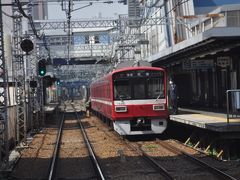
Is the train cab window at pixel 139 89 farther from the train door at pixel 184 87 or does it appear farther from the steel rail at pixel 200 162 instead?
the train door at pixel 184 87

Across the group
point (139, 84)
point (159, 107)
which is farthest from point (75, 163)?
point (139, 84)

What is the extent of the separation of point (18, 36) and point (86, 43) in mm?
39588

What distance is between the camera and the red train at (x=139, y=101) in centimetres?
2061

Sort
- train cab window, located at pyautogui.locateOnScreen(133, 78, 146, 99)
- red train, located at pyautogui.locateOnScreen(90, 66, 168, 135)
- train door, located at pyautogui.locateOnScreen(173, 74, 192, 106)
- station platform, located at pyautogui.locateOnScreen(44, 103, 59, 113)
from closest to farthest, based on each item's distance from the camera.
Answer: red train, located at pyautogui.locateOnScreen(90, 66, 168, 135) → train cab window, located at pyautogui.locateOnScreen(133, 78, 146, 99) → train door, located at pyautogui.locateOnScreen(173, 74, 192, 106) → station platform, located at pyautogui.locateOnScreen(44, 103, 59, 113)

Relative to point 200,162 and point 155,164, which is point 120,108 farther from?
point 200,162

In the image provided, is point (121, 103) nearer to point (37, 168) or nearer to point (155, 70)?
point (155, 70)

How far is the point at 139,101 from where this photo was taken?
20.7 m

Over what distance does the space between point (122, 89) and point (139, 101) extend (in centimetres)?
85

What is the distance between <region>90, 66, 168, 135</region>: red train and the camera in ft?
67.6

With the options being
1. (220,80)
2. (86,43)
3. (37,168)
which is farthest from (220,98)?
(86,43)

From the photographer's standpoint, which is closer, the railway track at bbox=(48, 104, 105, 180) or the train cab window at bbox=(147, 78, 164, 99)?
the railway track at bbox=(48, 104, 105, 180)

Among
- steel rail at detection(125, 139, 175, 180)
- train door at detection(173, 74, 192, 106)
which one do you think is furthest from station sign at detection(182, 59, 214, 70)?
train door at detection(173, 74, 192, 106)

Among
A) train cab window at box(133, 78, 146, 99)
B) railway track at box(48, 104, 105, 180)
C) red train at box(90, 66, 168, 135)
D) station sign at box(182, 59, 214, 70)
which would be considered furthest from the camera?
station sign at box(182, 59, 214, 70)

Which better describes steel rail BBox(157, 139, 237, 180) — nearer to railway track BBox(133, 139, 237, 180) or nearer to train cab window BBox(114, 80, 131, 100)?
railway track BBox(133, 139, 237, 180)
